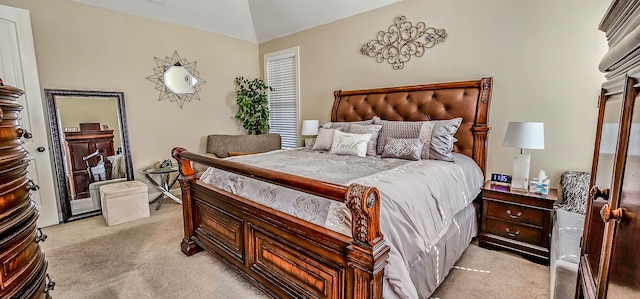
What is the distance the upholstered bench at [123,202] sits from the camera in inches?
128

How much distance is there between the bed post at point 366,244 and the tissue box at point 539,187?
1937mm

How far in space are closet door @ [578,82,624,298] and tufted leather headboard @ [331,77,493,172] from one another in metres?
1.92

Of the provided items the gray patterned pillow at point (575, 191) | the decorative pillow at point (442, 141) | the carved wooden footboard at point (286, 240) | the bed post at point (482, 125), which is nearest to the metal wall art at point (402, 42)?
the bed post at point (482, 125)

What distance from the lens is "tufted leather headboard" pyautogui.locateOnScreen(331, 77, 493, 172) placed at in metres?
2.92

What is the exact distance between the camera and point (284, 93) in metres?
4.99

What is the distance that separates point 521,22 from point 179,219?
423cm

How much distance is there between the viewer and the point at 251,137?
464 centimetres

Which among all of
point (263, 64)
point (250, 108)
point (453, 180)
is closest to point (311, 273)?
point (453, 180)

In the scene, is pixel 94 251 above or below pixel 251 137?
below

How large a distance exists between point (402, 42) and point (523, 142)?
1.80m

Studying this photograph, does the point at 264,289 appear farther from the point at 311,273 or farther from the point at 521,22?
the point at 521,22

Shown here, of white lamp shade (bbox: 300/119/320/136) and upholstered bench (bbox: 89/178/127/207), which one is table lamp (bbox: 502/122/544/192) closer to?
white lamp shade (bbox: 300/119/320/136)

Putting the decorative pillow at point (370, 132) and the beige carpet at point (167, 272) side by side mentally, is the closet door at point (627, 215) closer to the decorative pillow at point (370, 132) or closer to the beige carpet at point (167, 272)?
the beige carpet at point (167, 272)

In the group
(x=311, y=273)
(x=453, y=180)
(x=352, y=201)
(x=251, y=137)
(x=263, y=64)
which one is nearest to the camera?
(x=352, y=201)
